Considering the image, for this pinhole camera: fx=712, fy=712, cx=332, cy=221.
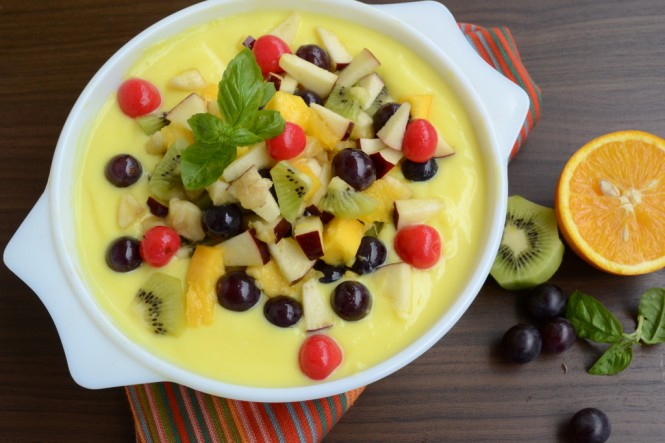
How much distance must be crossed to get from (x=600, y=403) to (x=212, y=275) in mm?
1383

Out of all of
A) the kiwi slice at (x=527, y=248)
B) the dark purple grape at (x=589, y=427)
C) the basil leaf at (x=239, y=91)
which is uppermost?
the basil leaf at (x=239, y=91)

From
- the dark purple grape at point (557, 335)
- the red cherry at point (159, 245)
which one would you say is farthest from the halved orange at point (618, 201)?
the red cherry at point (159, 245)

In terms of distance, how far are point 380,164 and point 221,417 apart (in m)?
0.93

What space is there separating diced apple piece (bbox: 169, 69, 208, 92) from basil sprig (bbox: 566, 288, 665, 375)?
1391mm

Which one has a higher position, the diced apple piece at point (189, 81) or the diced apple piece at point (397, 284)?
the diced apple piece at point (189, 81)

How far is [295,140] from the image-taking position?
1.86 metres

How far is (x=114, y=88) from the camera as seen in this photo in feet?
6.93

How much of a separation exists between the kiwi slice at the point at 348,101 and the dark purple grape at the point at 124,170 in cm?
56

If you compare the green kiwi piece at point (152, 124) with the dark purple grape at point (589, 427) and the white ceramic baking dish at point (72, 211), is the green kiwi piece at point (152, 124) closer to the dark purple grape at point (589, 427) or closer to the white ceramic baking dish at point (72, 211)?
the white ceramic baking dish at point (72, 211)

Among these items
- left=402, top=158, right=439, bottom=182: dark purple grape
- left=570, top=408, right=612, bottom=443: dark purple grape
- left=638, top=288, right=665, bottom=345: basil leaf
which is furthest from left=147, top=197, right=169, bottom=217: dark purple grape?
left=638, top=288, right=665, bottom=345: basil leaf

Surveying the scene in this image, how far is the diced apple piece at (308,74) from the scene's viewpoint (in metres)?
2.02

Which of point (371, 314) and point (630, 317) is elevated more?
point (371, 314)

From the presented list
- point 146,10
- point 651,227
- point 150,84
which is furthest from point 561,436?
point 146,10

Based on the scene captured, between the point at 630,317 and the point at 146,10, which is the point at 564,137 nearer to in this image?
the point at 630,317
